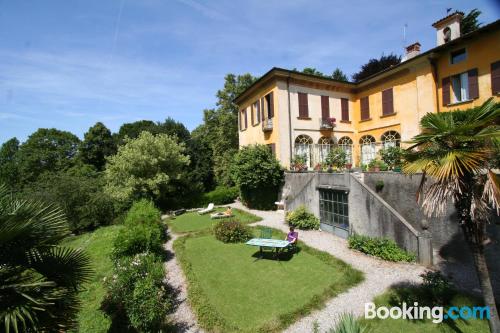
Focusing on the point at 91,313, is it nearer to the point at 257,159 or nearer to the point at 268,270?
the point at 268,270

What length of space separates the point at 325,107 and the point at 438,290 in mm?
17250

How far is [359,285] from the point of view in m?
8.08

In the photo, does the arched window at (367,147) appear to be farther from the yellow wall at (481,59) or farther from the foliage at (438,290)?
the foliage at (438,290)

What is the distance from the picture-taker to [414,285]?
7.62 m

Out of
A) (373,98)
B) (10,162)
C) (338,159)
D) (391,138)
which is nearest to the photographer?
(338,159)

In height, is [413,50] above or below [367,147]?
above

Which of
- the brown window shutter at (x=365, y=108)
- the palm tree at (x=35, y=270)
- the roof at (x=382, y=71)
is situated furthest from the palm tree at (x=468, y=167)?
the brown window shutter at (x=365, y=108)

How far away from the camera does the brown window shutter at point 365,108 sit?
2172cm

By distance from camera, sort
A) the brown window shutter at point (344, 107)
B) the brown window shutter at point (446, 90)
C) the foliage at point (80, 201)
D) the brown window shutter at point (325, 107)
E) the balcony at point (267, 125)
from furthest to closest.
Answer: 1. the foliage at point (80, 201)
2. the brown window shutter at point (344, 107)
3. the brown window shutter at point (325, 107)
4. the balcony at point (267, 125)
5. the brown window shutter at point (446, 90)

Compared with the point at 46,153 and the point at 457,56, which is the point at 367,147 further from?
the point at 46,153

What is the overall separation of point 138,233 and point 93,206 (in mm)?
15724

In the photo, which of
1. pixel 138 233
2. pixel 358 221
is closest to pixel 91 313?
pixel 138 233

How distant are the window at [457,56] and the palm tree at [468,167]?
1495 cm

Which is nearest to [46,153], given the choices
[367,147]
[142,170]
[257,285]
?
[142,170]
